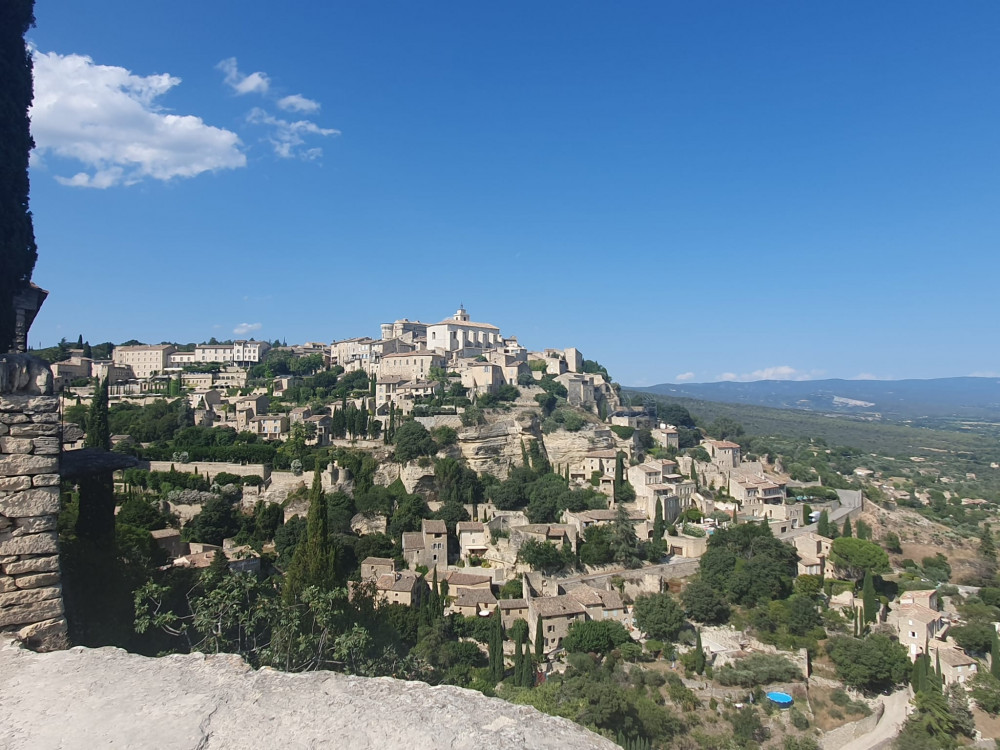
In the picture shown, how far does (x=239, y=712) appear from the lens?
3.38 meters

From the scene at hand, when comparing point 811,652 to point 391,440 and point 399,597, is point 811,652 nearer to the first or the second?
point 399,597

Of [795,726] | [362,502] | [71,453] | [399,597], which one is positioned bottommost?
[795,726]

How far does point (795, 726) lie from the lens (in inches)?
840

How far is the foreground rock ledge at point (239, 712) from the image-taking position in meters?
3.13

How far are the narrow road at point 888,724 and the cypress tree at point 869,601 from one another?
13.3 feet

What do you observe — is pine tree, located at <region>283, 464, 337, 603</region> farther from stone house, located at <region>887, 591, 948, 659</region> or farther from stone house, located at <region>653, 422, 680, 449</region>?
stone house, located at <region>653, 422, 680, 449</region>

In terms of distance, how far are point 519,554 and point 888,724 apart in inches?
622

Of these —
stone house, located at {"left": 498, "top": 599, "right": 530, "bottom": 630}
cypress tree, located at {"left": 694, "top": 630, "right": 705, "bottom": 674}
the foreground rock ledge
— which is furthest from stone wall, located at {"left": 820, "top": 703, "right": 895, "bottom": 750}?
the foreground rock ledge

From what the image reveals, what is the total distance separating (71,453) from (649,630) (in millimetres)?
23085

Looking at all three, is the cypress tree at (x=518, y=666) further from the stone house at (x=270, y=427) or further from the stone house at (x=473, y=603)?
the stone house at (x=270, y=427)

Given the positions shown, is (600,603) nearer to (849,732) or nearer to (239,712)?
(849,732)

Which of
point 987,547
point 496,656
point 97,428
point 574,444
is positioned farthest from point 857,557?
point 97,428

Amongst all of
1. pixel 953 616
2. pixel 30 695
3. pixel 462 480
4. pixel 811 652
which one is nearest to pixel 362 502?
pixel 462 480

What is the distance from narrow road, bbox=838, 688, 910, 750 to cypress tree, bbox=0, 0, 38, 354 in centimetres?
2710
